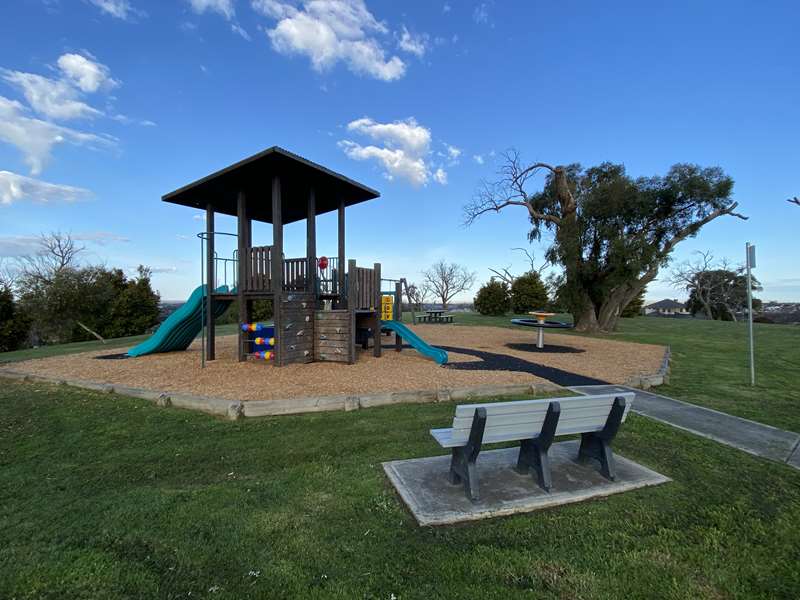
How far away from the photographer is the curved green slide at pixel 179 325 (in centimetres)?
1034

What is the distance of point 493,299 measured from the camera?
33.3 metres

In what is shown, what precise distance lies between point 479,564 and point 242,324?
8.64m

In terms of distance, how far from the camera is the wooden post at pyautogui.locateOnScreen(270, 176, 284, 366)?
8.59 metres

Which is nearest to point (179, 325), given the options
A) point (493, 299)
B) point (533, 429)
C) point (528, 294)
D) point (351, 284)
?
point (351, 284)

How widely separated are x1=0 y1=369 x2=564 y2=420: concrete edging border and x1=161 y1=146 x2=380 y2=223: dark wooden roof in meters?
5.02

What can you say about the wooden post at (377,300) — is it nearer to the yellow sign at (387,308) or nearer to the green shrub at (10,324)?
the yellow sign at (387,308)

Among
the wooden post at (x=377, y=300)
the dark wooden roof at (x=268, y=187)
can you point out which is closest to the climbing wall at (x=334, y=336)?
the wooden post at (x=377, y=300)

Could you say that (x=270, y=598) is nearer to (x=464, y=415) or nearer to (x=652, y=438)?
(x=464, y=415)

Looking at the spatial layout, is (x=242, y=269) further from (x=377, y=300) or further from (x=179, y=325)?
(x=377, y=300)

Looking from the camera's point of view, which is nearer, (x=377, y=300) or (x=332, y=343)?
(x=332, y=343)

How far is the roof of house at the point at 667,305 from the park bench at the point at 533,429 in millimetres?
94355

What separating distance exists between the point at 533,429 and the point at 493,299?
101 feet

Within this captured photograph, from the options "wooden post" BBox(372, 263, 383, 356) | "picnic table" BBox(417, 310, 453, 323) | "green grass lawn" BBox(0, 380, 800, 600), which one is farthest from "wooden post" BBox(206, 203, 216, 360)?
"picnic table" BBox(417, 310, 453, 323)

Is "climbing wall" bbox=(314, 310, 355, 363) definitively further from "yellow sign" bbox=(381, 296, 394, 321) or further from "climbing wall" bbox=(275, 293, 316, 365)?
"yellow sign" bbox=(381, 296, 394, 321)
